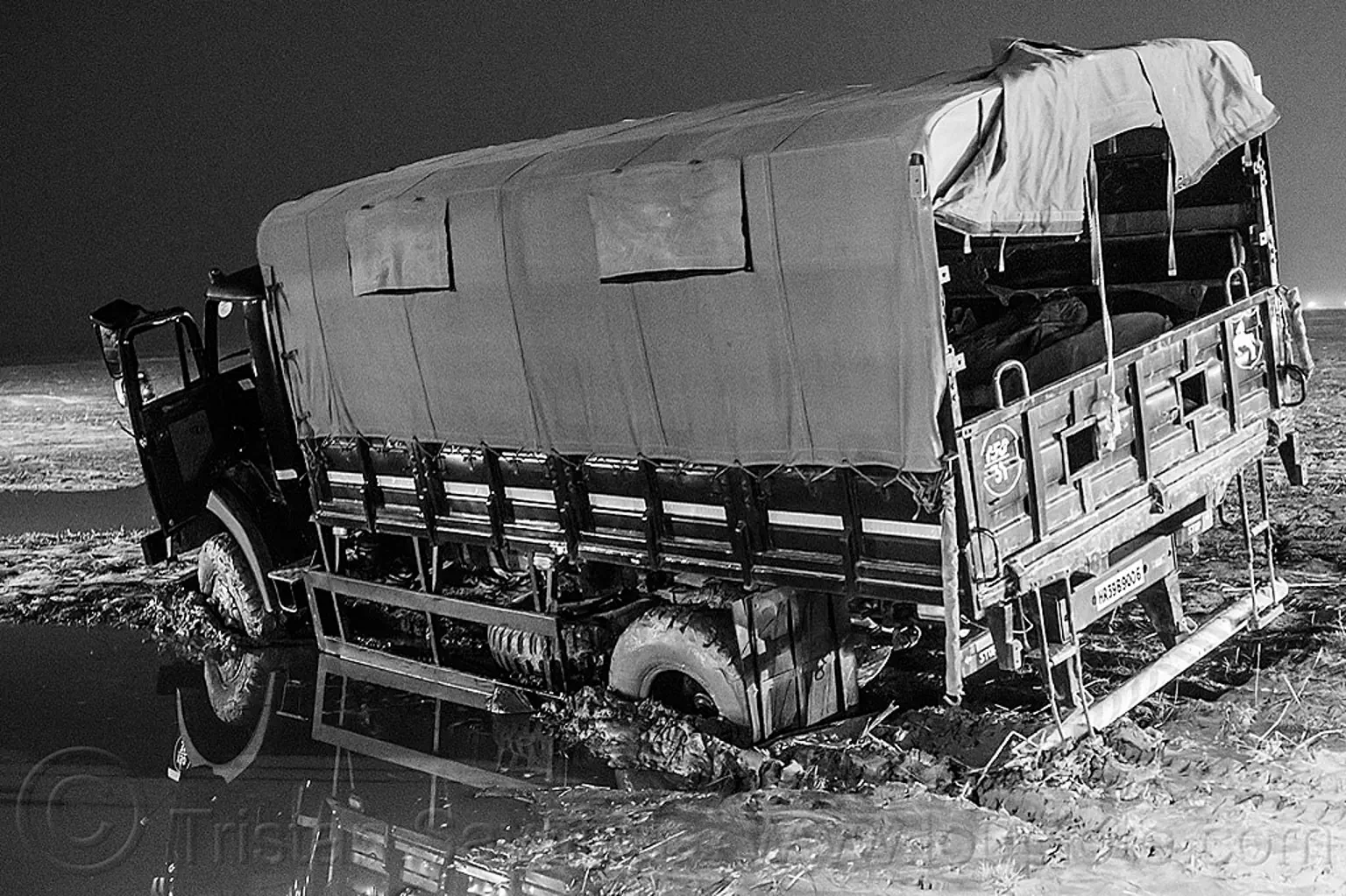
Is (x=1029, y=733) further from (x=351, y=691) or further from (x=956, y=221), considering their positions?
(x=351, y=691)

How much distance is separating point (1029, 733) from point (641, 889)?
2.08 meters

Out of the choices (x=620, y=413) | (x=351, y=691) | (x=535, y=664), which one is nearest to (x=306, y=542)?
(x=351, y=691)

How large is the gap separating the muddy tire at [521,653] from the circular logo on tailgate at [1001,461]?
3253mm

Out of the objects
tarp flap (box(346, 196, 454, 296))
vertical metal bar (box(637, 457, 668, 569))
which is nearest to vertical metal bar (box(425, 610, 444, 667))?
tarp flap (box(346, 196, 454, 296))

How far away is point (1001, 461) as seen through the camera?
5.30 m

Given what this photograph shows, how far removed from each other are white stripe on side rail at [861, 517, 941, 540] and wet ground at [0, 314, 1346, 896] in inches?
46.0

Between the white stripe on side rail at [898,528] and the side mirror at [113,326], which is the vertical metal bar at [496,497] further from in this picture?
the side mirror at [113,326]

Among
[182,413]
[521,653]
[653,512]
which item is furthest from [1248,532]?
[182,413]

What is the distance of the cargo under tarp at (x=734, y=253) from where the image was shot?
5.07 m

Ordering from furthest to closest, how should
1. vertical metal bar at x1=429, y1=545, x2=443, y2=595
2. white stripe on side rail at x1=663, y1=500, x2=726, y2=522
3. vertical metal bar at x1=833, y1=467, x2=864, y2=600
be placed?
vertical metal bar at x1=429, y1=545, x2=443, y2=595
white stripe on side rail at x1=663, y1=500, x2=726, y2=522
vertical metal bar at x1=833, y1=467, x2=864, y2=600

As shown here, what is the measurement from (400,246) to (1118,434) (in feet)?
13.3

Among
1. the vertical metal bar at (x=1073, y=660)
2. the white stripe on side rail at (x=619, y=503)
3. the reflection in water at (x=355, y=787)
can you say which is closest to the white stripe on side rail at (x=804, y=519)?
the white stripe on side rail at (x=619, y=503)

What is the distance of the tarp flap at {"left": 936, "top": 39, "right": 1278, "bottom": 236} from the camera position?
16.5ft

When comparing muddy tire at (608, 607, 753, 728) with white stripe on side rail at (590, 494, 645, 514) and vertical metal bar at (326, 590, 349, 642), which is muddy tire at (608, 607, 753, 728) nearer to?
white stripe on side rail at (590, 494, 645, 514)
